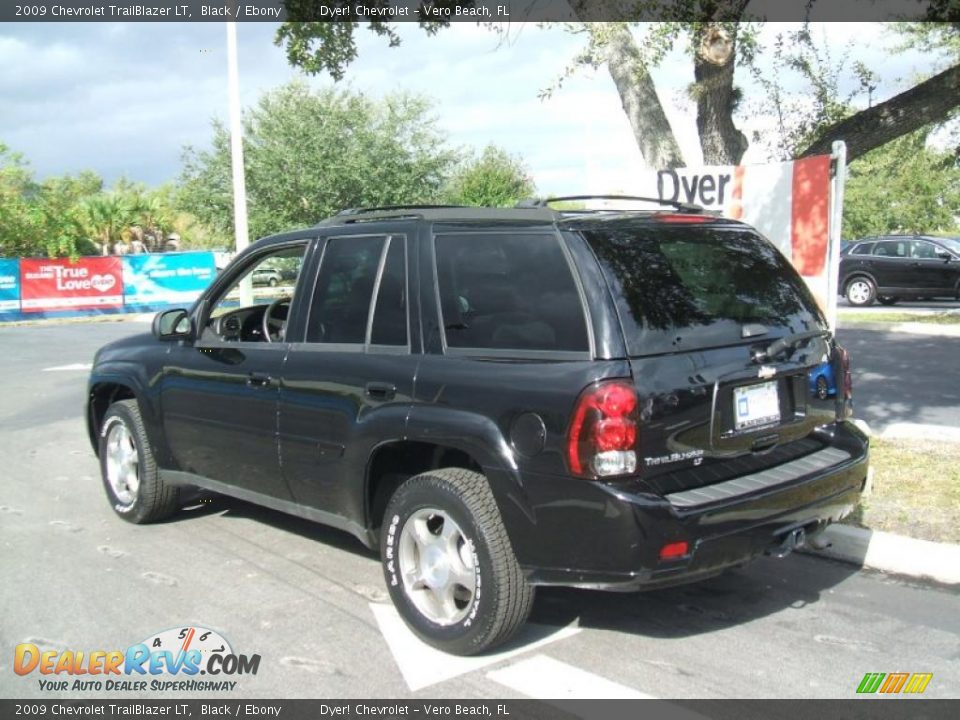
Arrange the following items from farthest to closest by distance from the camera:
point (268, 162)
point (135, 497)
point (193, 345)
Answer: point (268, 162), point (135, 497), point (193, 345)

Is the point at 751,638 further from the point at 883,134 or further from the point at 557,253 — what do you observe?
the point at 883,134

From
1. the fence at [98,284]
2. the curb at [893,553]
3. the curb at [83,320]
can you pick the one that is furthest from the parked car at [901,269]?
the curb at [893,553]

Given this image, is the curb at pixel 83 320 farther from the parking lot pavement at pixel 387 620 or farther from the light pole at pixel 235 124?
the parking lot pavement at pixel 387 620

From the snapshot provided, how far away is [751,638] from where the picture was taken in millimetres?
4285

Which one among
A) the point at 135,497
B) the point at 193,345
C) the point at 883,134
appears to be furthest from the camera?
the point at 883,134

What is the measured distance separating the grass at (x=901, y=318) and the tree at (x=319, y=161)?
49.9 feet

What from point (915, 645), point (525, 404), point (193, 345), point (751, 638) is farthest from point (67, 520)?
point (915, 645)

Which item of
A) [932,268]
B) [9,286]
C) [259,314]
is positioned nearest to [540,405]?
[259,314]

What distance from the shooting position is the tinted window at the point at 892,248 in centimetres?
2294

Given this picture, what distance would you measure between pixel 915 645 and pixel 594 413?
6.31ft

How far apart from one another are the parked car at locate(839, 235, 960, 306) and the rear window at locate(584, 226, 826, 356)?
66.0 feet

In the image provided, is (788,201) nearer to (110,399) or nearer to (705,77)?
(705,77)

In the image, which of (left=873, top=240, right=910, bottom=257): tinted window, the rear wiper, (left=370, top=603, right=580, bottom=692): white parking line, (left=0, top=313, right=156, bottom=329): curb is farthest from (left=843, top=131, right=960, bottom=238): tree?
(left=370, top=603, right=580, bottom=692): white parking line

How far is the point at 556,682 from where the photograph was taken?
12.7ft
